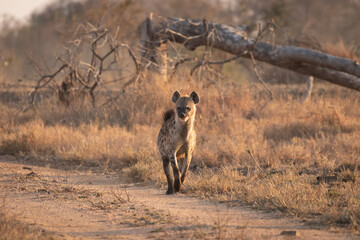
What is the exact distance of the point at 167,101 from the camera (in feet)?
32.9

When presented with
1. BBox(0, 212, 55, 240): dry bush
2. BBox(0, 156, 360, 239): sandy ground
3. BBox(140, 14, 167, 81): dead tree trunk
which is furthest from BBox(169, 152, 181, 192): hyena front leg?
BBox(140, 14, 167, 81): dead tree trunk

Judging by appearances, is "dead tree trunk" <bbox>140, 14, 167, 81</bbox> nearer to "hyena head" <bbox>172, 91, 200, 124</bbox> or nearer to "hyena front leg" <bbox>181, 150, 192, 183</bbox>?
"hyena head" <bbox>172, 91, 200, 124</bbox>

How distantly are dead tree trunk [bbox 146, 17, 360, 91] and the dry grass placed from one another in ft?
2.05

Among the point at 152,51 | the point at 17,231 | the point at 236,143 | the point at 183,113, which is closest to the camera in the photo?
the point at 17,231

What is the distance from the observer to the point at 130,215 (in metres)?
4.78

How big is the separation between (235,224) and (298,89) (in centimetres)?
847

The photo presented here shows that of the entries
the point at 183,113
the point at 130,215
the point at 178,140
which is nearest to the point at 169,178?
the point at 178,140

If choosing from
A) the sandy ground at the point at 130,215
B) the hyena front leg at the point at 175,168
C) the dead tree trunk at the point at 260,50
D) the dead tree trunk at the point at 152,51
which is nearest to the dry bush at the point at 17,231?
the sandy ground at the point at 130,215

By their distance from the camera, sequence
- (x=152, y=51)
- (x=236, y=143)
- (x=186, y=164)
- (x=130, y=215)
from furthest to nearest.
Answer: (x=152, y=51) < (x=236, y=143) < (x=186, y=164) < (x=130, y=215)

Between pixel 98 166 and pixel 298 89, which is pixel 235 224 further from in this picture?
pixel 298 89

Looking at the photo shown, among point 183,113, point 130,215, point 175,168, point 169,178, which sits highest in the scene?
point 183,113

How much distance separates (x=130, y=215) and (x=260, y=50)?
6.37 m

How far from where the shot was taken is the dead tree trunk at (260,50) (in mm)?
9648

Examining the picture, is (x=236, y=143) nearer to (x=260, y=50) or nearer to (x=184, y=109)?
(x=184, y=109)
